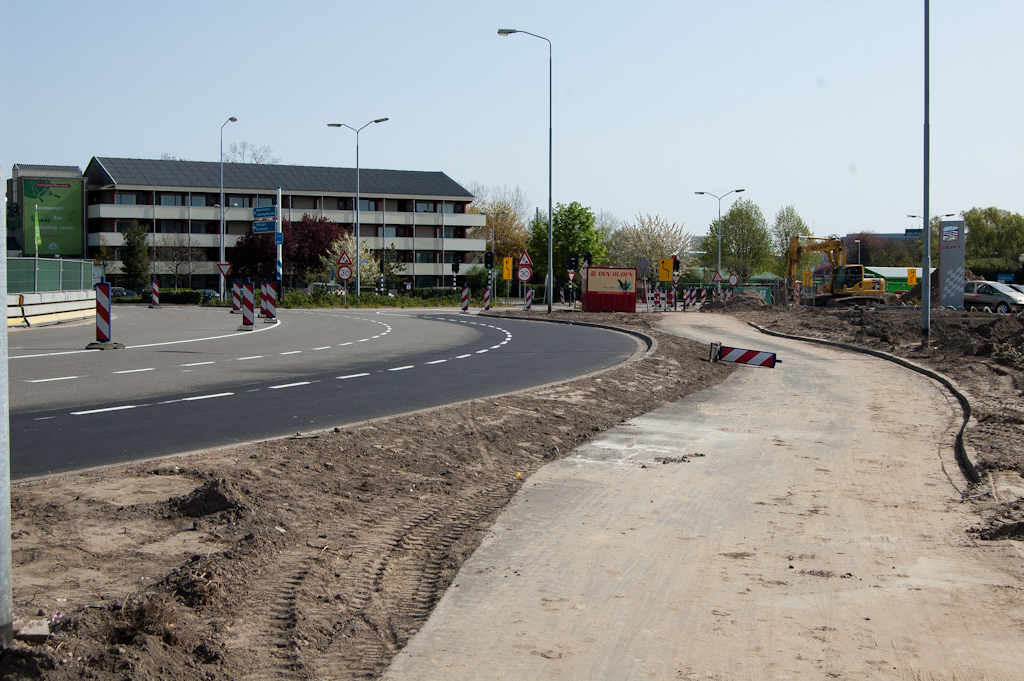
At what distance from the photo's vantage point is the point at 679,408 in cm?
1245

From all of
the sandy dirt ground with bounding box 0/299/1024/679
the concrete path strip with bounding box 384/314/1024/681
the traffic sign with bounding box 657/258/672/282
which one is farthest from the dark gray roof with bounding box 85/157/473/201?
the concrete path strip with bounding box 384/314/1024/681

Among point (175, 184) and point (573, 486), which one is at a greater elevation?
point (175, 184)

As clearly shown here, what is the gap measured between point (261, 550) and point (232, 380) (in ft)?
30.1

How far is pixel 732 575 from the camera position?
529 cm

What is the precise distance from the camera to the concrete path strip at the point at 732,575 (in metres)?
4.09

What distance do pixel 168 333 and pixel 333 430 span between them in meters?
19.2

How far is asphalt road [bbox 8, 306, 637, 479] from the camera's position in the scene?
8.96 meters

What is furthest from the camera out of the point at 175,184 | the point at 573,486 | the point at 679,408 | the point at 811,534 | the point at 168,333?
the point at 175,184

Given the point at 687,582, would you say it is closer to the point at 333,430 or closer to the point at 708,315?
the point at 333,430

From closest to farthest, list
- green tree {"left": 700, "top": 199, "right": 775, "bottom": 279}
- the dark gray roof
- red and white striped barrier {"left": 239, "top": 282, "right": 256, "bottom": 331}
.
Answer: red and white striped barrier {"left": 239, "top": 282, "right": 256, "bottom": 331}, the dark gray roof, green tree {"left": 700, "top": 199, "right": 775, "bottom": 279}

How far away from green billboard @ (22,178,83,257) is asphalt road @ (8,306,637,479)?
237 feet

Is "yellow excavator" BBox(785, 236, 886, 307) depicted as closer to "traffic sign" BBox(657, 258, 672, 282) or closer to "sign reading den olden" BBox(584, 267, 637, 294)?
"traffic sign" BBox(657, 258, 672, 282)

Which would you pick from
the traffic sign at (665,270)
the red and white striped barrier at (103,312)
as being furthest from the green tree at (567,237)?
the red and white striped barrier at (103,312)

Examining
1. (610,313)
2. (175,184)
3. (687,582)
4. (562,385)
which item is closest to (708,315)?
(610,313)
